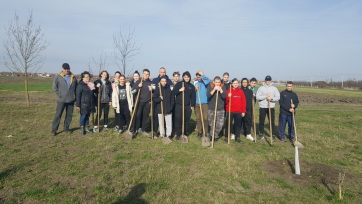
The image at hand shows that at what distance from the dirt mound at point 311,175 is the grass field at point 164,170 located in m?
0.02

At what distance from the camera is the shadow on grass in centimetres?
401

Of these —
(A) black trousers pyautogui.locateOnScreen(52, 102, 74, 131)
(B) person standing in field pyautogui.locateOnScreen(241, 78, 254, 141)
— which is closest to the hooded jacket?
(B) person standing in field pyautogui.locateOnScreen(241, 78, 254, 141)

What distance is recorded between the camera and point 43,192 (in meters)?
4.18

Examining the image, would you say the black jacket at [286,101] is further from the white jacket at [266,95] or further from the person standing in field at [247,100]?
the person standing in field at [247,100]

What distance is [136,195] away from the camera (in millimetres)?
4223

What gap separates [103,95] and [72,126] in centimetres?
209

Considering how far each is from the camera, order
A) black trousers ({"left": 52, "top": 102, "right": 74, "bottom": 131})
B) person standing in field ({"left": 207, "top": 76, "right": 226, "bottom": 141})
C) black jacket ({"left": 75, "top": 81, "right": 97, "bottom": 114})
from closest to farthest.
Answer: person standing in field ({"left": 207, "top": 76, "right": 226, "bottom": 141})
black trousers ({"left": 52, "top": 102, "right": 74, "bottom": 131})
black jacket ({"left": 75, "top": 81, "right": 97, "bottom": 114})

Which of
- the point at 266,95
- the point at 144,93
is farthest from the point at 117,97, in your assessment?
the point at 266,95

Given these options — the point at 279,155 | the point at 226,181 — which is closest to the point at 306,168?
the point at 279,155

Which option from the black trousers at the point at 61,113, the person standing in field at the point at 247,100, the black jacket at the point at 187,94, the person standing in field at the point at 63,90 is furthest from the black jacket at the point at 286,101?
the black trousers at the point at 61,113

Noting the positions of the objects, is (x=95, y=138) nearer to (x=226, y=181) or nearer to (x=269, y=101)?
(x=226, y=181)

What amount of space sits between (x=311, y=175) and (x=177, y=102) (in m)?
4.56

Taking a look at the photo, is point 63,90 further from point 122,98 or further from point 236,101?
point 236,101

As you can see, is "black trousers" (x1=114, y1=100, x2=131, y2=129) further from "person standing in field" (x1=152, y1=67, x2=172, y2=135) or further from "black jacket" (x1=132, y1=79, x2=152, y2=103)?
"person standing in field" (x1=152, y1=67, x2=172, y2=135)
